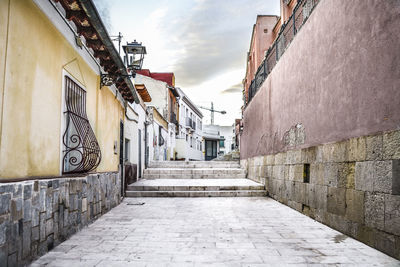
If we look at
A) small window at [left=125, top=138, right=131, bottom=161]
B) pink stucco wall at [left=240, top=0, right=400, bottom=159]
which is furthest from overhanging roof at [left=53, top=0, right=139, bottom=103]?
pink stucco wall at [left=240, top=0, right=400, bottom=159]

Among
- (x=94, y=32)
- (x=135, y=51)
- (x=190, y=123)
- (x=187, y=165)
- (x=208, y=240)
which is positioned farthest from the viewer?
(x=190, y=123)

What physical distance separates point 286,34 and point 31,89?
22.2 ft

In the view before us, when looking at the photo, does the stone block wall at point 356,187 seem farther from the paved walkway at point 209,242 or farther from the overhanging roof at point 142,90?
the overhanging roof at point 142,90

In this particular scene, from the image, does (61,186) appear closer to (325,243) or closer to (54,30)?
(54,30)

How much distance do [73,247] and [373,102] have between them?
171 inches

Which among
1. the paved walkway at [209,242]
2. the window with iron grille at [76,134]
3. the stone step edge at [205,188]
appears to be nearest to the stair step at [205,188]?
the stone step edge at [205,188]

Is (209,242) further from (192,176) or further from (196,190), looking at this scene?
(192,176)

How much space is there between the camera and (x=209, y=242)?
4.34m

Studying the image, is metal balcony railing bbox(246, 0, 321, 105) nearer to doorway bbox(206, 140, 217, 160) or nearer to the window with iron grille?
the window with iron grille

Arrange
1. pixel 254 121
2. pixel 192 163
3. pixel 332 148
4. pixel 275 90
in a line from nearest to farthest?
pixel 332 148
pixel 275 90
pixel 254 121
pixel 192 163

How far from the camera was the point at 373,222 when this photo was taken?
12.8 feet

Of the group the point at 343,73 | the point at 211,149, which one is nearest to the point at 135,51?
the point at 343,73

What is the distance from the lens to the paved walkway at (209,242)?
3510mm

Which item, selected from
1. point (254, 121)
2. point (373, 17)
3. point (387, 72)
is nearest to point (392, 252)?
point (387, 72)
